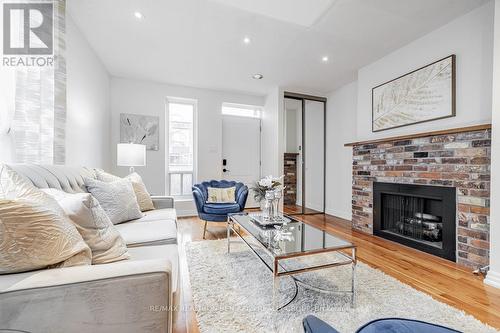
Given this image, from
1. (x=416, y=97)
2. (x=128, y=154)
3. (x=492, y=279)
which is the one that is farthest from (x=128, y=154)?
(x=492, y=279)

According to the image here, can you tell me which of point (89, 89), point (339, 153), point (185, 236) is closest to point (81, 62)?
point (89, 89)

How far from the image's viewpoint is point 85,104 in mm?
2781

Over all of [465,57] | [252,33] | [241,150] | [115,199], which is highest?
[252,33]

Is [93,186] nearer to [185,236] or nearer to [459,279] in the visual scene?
[185,236]

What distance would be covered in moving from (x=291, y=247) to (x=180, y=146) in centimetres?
349

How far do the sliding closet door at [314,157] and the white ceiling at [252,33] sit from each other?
1.22 meters

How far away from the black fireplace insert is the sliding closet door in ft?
5.40

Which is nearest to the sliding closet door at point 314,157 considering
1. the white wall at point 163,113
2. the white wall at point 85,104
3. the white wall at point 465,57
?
the white wall at point 163,113

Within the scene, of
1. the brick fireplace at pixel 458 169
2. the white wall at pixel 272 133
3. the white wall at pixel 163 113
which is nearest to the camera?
the brick fireplace at pixel 458 169

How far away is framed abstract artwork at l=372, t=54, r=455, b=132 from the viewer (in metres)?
2.40

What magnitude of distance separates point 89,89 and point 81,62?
0.38 metres

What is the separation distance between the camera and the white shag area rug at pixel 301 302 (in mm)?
1327

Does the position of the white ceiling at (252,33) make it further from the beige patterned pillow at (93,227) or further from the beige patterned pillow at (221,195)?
the beige patterned pillow at (93,227)

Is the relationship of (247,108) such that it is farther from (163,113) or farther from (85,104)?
(85,104)
